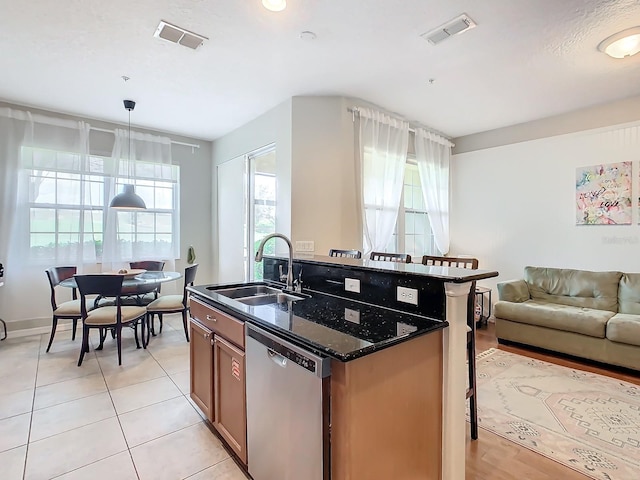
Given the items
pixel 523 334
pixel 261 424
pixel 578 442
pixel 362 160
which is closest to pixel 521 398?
pixel 578 442

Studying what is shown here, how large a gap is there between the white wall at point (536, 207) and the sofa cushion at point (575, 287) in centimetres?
28

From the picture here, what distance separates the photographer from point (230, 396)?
6.21 ft

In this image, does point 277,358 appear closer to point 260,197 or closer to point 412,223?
point 260,197

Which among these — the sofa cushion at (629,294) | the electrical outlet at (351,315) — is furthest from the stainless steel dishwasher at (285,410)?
the sofa cushion at (629,294)

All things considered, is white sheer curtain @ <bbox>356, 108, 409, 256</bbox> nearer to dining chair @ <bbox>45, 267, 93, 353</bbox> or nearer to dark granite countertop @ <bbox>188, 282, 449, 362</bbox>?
dark granite countertop @ <bbox>188, 282, 449, 362</bbox>

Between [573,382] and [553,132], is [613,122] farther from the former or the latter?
[573,382]

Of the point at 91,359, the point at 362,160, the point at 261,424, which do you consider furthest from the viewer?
the point at 362,160

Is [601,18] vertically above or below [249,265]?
above

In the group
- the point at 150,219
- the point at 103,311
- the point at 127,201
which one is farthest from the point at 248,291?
the point at 150,219

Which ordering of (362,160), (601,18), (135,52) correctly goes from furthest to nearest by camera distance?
(362,160)
(135,52)
(601,18)

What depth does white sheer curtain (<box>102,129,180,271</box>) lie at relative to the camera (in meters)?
4.50

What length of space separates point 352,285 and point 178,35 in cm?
230

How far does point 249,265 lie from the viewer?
4719mm

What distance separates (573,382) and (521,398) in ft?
2.27
